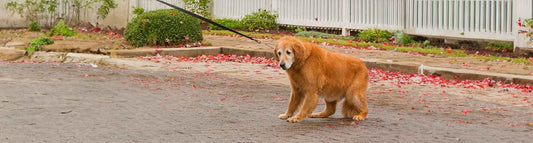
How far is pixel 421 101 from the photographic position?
9.05 metres

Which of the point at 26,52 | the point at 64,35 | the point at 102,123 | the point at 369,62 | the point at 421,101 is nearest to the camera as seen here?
the point at 102,123

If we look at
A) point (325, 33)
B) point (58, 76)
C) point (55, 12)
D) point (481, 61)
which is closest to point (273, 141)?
point (58, 76)

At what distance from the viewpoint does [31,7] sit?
823 inches

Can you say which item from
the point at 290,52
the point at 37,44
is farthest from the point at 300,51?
the point at 37,44

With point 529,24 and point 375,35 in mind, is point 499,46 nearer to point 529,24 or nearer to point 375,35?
point 529,24

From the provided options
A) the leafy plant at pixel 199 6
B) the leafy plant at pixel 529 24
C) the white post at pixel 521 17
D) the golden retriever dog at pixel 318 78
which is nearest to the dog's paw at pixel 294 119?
the golden retriever dog at pixel 318 78

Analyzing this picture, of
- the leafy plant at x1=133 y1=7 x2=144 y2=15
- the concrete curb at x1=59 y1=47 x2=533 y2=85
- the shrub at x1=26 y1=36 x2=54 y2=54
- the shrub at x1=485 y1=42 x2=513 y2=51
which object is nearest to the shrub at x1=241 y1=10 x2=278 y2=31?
the leafy plant at x1=133 y1=7 x2=144 y2=15

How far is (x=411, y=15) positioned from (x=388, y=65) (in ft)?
13.6

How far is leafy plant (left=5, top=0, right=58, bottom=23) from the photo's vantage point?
20.7 meters

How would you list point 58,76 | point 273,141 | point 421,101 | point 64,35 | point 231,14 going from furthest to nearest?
1. point 231,14
2. point 64,35
3. point 58,76
4. point 421,101
5. point 273,141

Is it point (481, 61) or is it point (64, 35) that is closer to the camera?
point (481, 61)

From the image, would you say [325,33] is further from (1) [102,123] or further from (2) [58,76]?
(1) [102,123]

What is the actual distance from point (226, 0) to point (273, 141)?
578 inches

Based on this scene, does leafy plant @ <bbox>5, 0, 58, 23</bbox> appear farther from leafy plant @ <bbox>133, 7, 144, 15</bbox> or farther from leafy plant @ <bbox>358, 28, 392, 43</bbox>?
leafy plant @ <bbox>358, 28, 392, 43</bbox>
